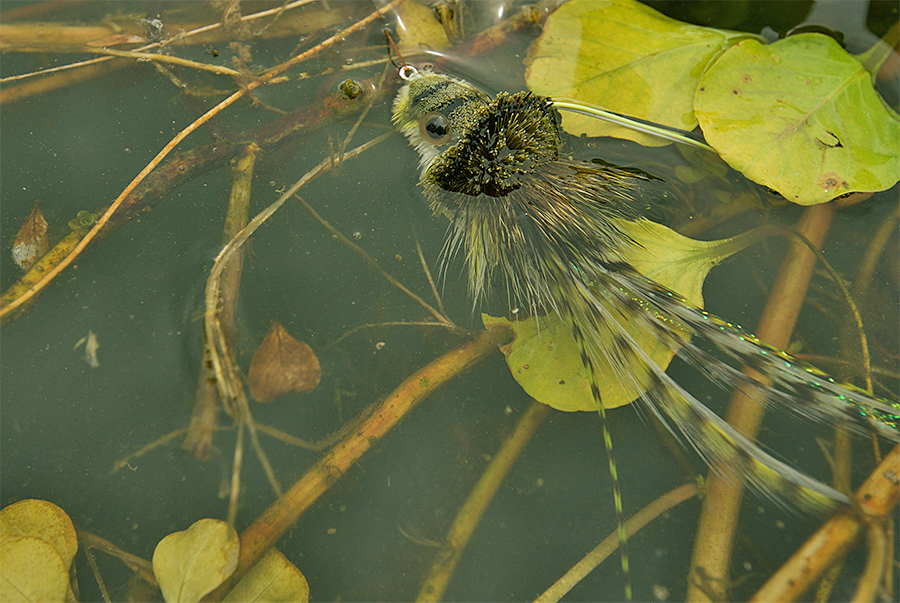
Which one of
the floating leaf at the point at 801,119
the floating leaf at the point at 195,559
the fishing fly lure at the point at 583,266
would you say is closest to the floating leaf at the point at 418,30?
the fishing fly lure at the point at 583,266

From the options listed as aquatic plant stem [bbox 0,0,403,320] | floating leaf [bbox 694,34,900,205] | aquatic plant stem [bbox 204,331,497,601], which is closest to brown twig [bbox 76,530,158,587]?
aquatic plant stem [bbox 204,331,497,601]

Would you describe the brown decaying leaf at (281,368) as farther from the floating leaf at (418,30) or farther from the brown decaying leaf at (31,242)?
the floating leaf at (418,30)

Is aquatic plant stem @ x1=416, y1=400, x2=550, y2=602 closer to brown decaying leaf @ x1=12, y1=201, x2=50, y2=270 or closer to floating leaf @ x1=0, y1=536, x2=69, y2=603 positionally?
floating leaf @ x1=0, y1=536, x2=69, y2=603

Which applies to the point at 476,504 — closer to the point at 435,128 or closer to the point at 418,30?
the point at 435,128

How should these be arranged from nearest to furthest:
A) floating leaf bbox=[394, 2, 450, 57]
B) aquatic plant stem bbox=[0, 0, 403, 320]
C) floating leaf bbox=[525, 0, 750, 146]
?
aquatic plant stem bbox=[0, 0, 403, 320]
floating leaf bbox=[525, 0, 750, 146]
floating leaf bbox=[394, 2, 450, 57]

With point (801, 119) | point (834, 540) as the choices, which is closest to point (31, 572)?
point (834, 540)
